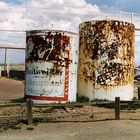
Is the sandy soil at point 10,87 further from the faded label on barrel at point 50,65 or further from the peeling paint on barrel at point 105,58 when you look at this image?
the faded label on barrel at point 50,65

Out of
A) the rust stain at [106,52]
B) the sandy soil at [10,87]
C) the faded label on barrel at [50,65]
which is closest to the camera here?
the faded label on barrel at [50,65]

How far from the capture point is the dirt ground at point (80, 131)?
13477mm

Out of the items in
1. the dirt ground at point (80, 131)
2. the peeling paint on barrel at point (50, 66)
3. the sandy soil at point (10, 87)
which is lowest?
the dirt ground at point (80, 131)

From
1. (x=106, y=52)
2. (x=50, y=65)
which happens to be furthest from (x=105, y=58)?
(x=50, y=65)

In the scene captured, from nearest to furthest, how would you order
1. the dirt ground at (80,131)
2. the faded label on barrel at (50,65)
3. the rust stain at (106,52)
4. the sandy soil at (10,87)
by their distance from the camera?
the dirt ground at (80,131) < the faded label on barrel at (50,65) < the rust stain at (106,52) < the sandy soil at (10,87)

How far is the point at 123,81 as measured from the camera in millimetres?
20891

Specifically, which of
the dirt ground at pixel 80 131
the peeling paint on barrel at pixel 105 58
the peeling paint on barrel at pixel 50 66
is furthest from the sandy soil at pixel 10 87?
the dirt ground at pixel 80 131

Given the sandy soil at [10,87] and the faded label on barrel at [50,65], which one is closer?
the faded label on barrel at [50,65]

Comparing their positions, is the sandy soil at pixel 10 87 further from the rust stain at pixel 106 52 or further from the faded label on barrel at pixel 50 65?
the faded label on barrel at pixel 50 65

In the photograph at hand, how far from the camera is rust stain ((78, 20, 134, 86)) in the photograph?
20.5m

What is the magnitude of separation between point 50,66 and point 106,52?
303 centimetres

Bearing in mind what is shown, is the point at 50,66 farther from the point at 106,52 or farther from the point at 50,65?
the point at 106,52

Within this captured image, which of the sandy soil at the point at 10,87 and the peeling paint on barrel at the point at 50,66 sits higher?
the peeling paint on barrel at the point at 50,66

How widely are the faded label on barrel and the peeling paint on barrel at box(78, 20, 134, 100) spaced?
2.05 meters
